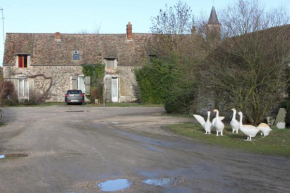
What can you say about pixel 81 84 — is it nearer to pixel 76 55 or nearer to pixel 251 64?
pixel 76 55

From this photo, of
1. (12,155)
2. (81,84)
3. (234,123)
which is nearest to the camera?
(12,155)

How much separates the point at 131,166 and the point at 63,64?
3560cm

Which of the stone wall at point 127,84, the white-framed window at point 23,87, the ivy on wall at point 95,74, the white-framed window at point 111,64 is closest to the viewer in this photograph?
the ivy on wall at point 95,74

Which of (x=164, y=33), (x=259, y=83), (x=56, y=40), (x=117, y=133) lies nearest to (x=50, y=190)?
(x=117, y=133)

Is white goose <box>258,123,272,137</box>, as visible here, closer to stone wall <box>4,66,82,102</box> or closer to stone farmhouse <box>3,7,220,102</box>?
stone farmhouse <box>3,7,220,102</box>

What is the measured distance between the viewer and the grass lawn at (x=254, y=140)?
1263 centimetres

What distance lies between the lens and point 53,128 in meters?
18.8

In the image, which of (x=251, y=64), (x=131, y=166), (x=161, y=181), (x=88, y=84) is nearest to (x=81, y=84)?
(x=88, y=84)

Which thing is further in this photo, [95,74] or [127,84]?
[127,84]

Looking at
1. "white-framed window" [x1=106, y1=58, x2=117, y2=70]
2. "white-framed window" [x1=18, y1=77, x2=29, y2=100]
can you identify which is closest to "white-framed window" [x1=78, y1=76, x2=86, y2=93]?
"white-framed window" [x1=106, y1=58, x2=117, y2=70]

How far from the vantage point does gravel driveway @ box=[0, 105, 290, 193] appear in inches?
304

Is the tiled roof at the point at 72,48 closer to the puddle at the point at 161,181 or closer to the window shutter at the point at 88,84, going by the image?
the window shutter at the point at 88,84

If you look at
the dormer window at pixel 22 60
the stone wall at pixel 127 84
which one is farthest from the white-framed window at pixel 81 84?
the dormer window at pixel 22 60

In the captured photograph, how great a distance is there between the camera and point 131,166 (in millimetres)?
9695
